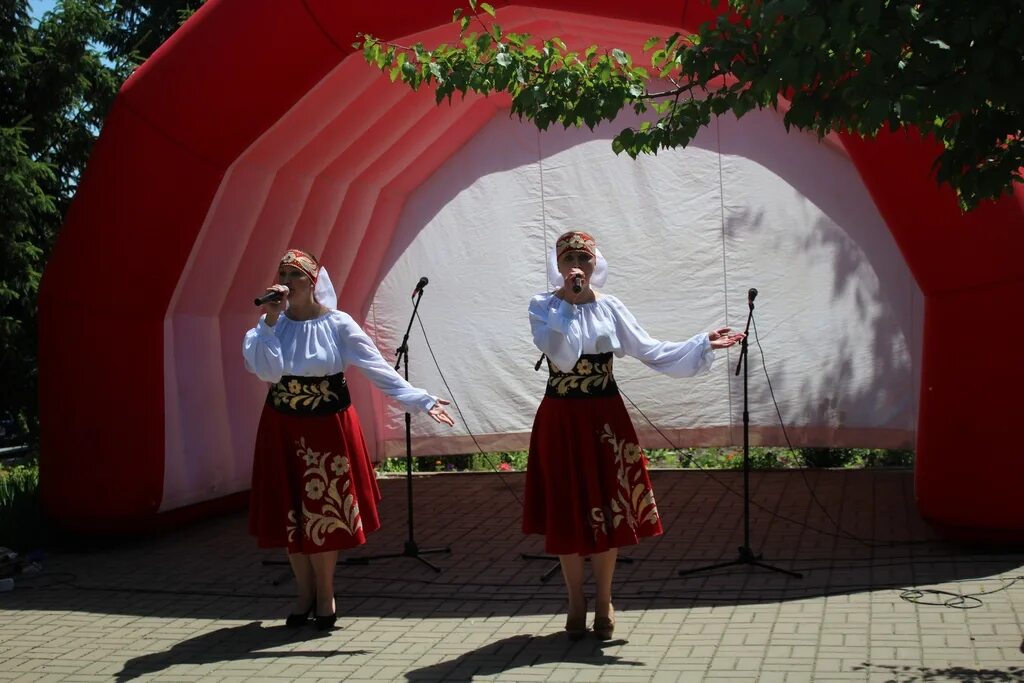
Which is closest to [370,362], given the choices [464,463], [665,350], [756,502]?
[665,350]

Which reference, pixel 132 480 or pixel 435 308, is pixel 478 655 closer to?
pixel 132 480

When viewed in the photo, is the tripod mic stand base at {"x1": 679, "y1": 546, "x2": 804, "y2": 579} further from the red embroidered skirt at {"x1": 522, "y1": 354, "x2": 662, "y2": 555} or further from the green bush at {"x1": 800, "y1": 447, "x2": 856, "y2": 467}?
the green bush at {"x1": 800, "y1": 447, "x2": 856, "y2": 467}

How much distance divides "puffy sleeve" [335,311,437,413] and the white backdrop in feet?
13.8

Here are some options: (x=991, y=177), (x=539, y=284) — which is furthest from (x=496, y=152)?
(x=991, y=177)

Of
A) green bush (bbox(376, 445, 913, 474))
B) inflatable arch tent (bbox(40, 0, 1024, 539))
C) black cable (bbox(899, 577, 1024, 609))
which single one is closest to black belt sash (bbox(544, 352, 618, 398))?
black cable (bbox(899, 577, 1024, 609))

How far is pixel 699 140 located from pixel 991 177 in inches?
218

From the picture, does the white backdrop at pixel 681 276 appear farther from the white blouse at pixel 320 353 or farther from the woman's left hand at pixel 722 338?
the white blouse at pixel 320 353

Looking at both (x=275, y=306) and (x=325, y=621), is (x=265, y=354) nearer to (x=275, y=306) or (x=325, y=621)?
(x=275, y=306)

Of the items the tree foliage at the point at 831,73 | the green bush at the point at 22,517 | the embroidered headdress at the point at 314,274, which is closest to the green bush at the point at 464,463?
the green bush at the point at 22,517

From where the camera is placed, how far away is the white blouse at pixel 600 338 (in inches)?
217

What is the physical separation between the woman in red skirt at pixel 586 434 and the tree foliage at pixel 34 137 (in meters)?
6.37

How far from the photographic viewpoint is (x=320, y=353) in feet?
19.7

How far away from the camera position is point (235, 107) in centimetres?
756

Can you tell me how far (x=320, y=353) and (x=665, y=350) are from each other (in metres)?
1.63
